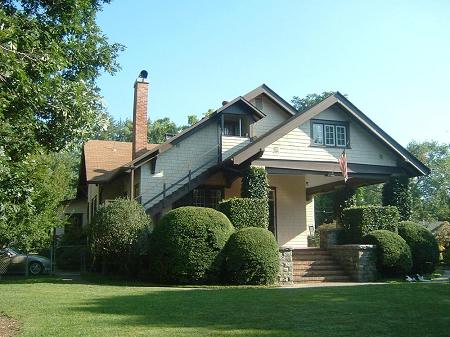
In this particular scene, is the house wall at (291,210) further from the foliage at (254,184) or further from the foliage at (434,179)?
the foliage at (434,179)

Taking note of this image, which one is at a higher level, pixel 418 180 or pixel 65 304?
pixel 418 180

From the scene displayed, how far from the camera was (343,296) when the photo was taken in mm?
11734

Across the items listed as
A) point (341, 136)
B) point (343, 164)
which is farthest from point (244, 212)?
point (341, 136)

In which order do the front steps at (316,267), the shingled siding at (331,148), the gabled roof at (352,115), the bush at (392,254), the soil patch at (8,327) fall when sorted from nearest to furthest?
the soil patch at (8,327) → the bush at (392,254) → the front steps at (316,267) → the gabled roof at (352,115) → the shingled siding at (331,148)

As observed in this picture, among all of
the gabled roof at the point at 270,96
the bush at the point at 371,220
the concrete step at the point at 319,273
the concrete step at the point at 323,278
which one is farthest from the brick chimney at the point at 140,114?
the bush at the point at 371,220

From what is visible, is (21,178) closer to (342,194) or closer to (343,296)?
(343,296)

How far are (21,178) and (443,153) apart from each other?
2679 inches

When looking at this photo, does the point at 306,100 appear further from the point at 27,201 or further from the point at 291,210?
the point at 27,201

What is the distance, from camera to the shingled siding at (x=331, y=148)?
2116cm

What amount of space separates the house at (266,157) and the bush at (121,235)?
272cm

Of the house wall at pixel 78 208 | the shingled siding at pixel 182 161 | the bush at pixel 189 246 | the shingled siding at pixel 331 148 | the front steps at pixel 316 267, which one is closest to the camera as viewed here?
the bush at pixel 189 246

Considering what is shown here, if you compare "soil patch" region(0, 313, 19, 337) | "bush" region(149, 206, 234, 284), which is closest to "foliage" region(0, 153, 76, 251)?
"soil patch" region(0, 313, 19, 337)

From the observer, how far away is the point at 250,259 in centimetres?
1623

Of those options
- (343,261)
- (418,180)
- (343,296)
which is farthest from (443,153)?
(343,296)
